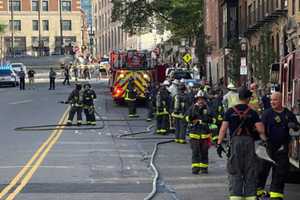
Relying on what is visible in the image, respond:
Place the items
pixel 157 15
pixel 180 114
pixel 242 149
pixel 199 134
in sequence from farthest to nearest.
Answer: pixel 157 15 < pixel 180 114 < pixel 199 134 < pixel 242 149

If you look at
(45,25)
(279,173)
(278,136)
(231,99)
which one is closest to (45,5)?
(45,25)

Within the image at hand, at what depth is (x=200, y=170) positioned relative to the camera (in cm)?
1602

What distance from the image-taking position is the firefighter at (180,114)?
2258 cm

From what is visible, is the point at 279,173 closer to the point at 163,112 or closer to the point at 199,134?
the point at 199,134

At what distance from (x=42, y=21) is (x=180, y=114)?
317ft

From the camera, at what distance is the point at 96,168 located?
16547 mm

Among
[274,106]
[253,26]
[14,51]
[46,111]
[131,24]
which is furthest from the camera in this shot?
[14,51]

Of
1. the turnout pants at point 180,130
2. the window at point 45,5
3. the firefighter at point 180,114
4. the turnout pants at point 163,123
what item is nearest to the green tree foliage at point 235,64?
the turnout pants at point 163,123

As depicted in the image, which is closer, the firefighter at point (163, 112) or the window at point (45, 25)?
the firefighter at point (163, 112)

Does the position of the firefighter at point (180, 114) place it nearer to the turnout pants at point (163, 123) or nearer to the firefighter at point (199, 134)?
the turnout pants at point (163, 123)

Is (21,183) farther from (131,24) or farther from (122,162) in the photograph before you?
(131,24)

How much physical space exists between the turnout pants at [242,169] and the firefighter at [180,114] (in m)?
11.1

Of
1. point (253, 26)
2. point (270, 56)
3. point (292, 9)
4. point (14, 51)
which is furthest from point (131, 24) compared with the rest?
point (14, 51)

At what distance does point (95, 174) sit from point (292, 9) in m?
23.6
